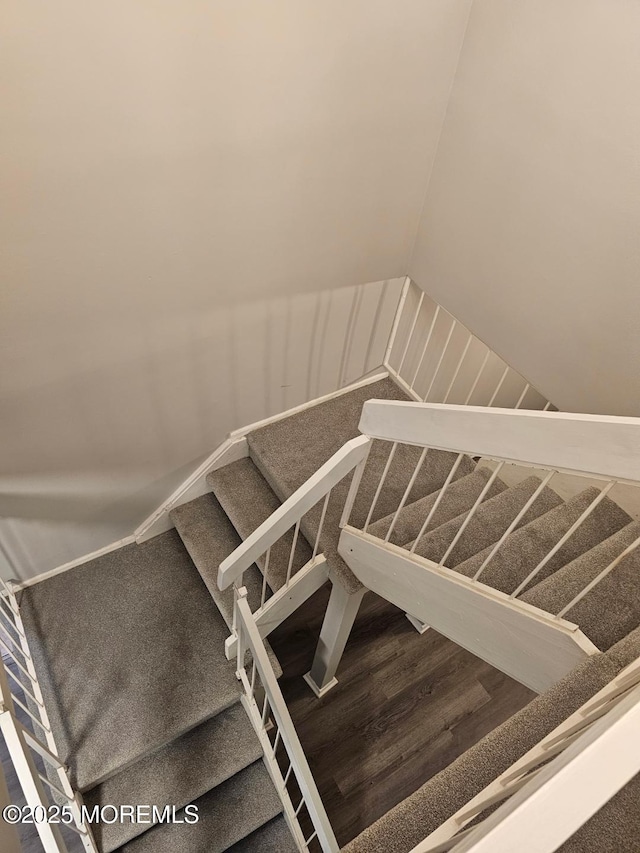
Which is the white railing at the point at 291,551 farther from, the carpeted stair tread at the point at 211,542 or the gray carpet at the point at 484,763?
the gray carpet at the point at 484,763

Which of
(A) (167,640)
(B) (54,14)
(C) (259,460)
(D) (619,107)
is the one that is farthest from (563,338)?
(A) (167,640)

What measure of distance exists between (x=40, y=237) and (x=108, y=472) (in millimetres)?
1132

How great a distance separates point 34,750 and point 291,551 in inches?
48.4

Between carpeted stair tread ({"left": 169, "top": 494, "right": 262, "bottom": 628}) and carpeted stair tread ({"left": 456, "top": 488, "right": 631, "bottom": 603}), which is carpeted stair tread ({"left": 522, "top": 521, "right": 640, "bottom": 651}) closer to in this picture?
carpeted stair tread ({"left": 456, "top": 488, "right": 631, "bottom": 603})

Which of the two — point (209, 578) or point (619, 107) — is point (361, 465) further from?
point (619, 107)

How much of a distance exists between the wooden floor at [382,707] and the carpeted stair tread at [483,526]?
122 centimetres

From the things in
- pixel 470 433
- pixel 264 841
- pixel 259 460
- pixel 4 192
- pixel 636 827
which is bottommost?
pixel 636 827

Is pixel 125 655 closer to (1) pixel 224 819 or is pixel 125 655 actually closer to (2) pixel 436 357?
(1) pixel 224 819

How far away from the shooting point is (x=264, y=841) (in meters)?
2.46

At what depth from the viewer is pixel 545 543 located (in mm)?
2088

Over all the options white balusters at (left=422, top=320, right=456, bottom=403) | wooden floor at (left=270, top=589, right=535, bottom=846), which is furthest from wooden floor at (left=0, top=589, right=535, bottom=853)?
white balusters at (left=422, top=320, right=456, bottom=403)

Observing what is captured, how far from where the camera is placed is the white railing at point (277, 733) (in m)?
1.71

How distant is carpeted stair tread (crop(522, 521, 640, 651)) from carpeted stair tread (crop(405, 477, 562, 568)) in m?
0.39

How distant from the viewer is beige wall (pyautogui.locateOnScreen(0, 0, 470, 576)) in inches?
59.9
